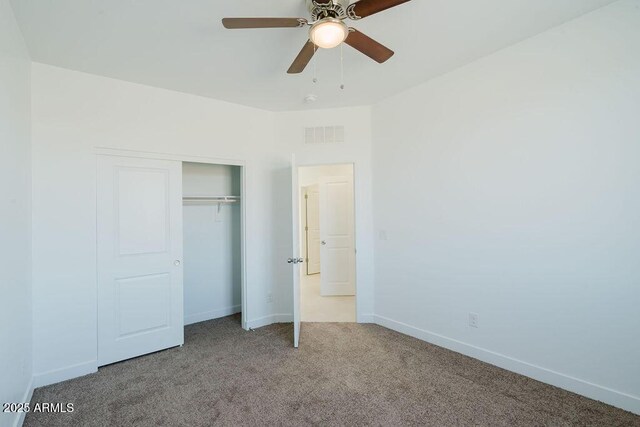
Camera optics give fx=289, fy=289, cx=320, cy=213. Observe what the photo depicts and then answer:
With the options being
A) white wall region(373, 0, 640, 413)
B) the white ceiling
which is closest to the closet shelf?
the white ceiling

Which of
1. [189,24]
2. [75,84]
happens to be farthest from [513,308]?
[75,84]

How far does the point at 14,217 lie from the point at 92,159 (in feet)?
3.09

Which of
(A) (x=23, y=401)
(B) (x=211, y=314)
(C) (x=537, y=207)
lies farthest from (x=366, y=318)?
(A) (x=23, y=401)

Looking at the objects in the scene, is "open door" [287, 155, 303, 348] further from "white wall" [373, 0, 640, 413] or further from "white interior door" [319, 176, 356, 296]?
"white interior door" [319, 176, 356, 296]

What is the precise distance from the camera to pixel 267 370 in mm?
2617

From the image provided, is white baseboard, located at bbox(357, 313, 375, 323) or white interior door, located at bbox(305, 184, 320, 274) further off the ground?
white interior door, located at bbox(305, 184, 320, 274)

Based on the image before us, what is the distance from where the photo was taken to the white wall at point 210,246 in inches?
153

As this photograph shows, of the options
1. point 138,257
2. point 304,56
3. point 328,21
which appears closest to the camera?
point 328,21

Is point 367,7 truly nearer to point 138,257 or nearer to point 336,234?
point 138,257

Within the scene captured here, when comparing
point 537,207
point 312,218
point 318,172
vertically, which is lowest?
point 312,218

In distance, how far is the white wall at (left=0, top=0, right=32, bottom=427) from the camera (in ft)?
5.65

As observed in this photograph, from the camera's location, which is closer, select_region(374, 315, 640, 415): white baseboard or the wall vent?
select_region(374, 315, 640, 415): white baseboard

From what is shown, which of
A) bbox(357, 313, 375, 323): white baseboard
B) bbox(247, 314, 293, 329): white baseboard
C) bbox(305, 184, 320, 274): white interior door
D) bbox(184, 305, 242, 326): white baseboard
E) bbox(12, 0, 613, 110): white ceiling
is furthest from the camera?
bbox(305, 184, 320, 274): white interior door

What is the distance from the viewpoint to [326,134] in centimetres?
377
